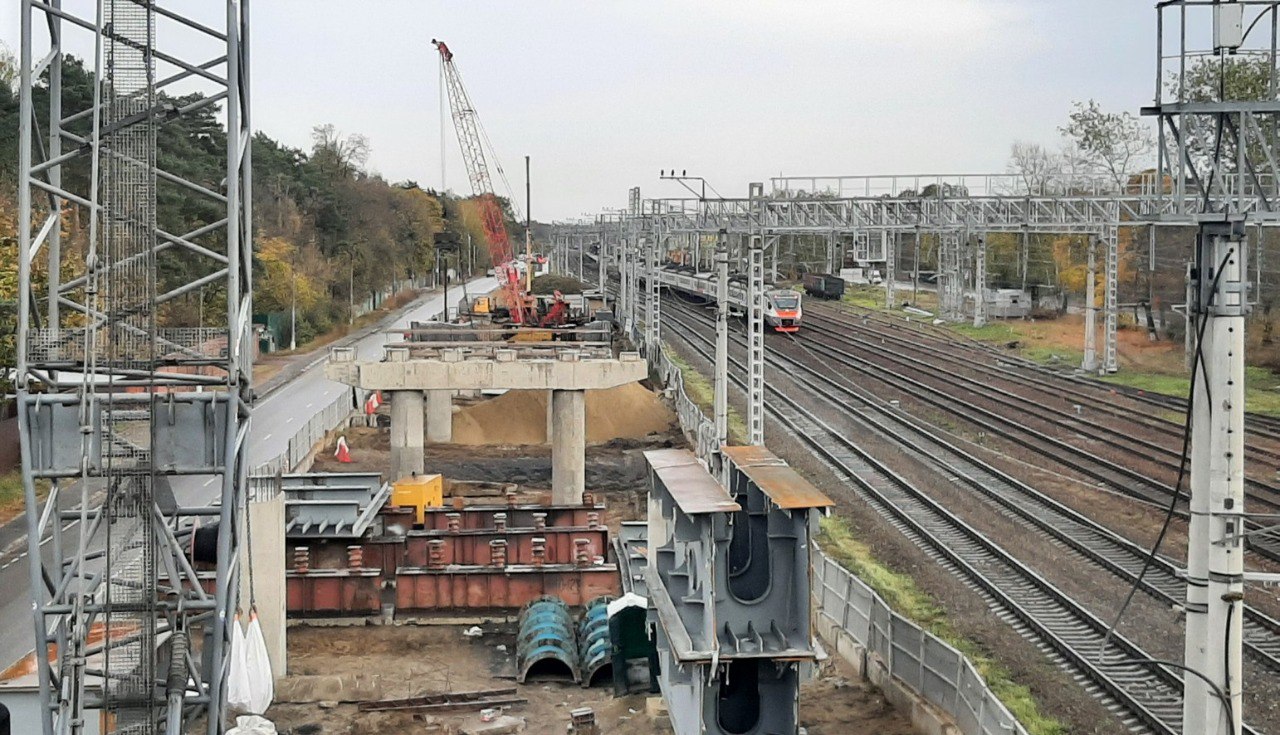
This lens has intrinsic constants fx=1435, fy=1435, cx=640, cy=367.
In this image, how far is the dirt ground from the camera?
16.2 meters

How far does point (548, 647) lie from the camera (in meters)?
18.5

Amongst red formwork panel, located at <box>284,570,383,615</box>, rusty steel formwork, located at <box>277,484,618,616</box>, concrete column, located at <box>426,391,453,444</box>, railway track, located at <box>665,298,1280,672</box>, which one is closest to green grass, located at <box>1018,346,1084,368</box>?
railway track, located at <box>665,298,1280,672</box>

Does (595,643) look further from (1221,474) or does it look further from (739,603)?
(1221,474)

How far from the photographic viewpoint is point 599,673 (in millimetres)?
18219

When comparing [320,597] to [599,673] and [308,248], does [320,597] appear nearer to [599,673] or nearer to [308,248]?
[599,673]

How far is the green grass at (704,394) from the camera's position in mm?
35303

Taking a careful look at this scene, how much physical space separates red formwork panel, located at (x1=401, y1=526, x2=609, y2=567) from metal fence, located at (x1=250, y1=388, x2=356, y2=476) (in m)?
3.37

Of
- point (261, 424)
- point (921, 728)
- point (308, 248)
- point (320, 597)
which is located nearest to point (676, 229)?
point (261, 424)

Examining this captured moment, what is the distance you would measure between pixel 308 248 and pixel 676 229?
38.3 m

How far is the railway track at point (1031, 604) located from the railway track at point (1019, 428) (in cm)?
374

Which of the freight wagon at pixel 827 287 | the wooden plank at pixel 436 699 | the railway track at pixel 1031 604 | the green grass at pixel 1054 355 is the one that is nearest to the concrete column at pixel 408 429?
the railway track at pixel 1031 604

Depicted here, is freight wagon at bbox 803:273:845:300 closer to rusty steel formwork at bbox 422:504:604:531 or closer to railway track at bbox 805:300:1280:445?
railway track at bbox 805:300:1280:445

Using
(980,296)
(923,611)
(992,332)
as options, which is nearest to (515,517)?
(923,611)

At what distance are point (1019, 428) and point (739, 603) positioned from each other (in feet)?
71.9
